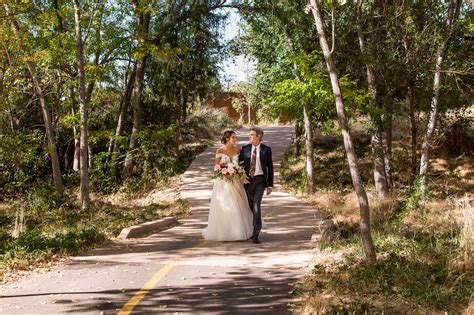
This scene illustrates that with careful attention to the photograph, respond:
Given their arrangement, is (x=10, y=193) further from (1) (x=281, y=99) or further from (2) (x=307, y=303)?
(2) (x=307, y=303)

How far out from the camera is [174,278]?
714 cm

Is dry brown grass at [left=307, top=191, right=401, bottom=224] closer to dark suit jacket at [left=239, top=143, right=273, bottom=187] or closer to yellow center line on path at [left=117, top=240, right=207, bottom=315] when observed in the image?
dark suit jacket at [left=239, top=143, right=273, bottom=187]

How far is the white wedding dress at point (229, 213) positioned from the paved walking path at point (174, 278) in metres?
0.24

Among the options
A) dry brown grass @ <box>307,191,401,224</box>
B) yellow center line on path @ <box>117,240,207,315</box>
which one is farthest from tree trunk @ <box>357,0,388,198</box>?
yellow center line on path @ <box>117,240,207,315</box>

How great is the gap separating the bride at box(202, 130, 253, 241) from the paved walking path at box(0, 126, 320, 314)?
0.24 metres

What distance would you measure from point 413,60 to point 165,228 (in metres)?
10.1

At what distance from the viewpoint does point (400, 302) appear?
565cm

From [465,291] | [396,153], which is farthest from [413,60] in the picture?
[465,291]

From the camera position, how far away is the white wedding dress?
1007 centimetres

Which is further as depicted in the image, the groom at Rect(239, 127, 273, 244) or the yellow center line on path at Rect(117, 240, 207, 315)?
the groom at Rect(239, 127, 273, 244)

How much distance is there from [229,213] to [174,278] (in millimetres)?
→ 3112

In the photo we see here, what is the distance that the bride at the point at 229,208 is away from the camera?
10.1 m

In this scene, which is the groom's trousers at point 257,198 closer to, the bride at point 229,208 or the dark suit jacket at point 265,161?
the dark suit jacket at point 265,161

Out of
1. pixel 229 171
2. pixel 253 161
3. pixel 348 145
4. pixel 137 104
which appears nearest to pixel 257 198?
pixel 253 161
